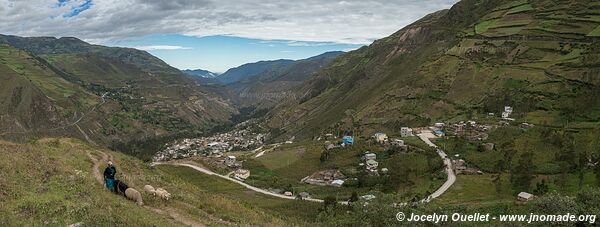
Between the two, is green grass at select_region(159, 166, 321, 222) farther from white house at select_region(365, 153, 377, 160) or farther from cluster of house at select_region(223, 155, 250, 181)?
white house at select_region(365, 153, 377, 160)

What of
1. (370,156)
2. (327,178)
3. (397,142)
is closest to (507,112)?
(397,142)

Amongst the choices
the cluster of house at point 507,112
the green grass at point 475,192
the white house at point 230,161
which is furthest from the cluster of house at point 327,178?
the cluster of house at point 507,112

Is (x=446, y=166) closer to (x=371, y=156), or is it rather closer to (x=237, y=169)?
(x=371, y=156)

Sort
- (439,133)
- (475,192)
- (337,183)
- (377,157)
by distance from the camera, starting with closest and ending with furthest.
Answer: (475,192) < (337,183) < (377,157) < (439,133)

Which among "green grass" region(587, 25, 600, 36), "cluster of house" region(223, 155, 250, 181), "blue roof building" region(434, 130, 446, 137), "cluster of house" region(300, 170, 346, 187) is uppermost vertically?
"green grass" region(587, 25, 600, 36)

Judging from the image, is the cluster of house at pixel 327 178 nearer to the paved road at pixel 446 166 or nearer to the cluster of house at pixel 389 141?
the cluster of house at pixel 389 141

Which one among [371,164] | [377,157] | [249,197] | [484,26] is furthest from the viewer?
[484,26]

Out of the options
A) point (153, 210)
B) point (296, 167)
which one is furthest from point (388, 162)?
point (153, 210)

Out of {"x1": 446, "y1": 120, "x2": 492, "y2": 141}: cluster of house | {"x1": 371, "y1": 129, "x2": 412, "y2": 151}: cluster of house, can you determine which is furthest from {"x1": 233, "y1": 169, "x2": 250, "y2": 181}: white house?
{"x1": 446, "y1": 120, "x2": 492, "y2": 141}: cluster of house
